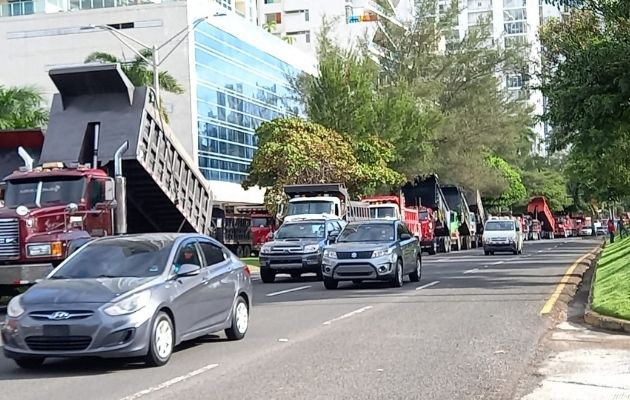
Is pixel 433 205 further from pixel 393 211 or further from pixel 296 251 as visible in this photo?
pixel 296 251

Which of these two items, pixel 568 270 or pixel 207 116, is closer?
pixel 568 270

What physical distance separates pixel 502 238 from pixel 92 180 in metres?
28.7

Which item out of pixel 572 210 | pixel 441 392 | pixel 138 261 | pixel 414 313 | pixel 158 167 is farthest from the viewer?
pixel 572 210

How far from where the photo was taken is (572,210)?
108 m

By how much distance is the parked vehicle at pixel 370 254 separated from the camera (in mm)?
21719

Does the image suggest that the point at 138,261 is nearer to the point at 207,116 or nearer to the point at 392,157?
the point at 392,157

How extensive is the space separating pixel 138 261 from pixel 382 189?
42.3 m

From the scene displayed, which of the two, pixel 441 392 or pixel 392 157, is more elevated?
pixel 392 157

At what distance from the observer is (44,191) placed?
1902 centimetres

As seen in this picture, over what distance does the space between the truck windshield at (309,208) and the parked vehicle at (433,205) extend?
1834 cm

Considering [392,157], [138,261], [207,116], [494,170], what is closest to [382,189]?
[392,157]

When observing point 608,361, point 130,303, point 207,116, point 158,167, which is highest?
point 207,116

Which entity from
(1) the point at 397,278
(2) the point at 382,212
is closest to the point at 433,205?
(2) the point at 382,212

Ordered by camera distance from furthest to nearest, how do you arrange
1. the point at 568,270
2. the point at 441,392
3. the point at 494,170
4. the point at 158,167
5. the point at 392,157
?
1. the point at 494,170
2. the point at 392,157
3. the point at 568,270
4. the point at 158,167
5. the point at 441,392
